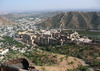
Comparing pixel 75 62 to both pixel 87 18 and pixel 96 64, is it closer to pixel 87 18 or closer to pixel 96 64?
pixel 96 64

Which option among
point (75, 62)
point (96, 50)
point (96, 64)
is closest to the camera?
point (96, 64)

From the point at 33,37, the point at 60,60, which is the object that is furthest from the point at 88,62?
the point at 33,37

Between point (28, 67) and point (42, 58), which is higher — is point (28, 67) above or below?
above

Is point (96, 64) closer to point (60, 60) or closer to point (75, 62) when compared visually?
point (75, 62)

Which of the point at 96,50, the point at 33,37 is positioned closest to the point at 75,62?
the point at 96,50

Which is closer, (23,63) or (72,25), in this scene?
(23,63)

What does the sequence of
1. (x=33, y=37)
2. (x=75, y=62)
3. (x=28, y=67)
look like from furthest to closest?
(x=33, y=37), (x=75, y=62), (x=28, y=67)
